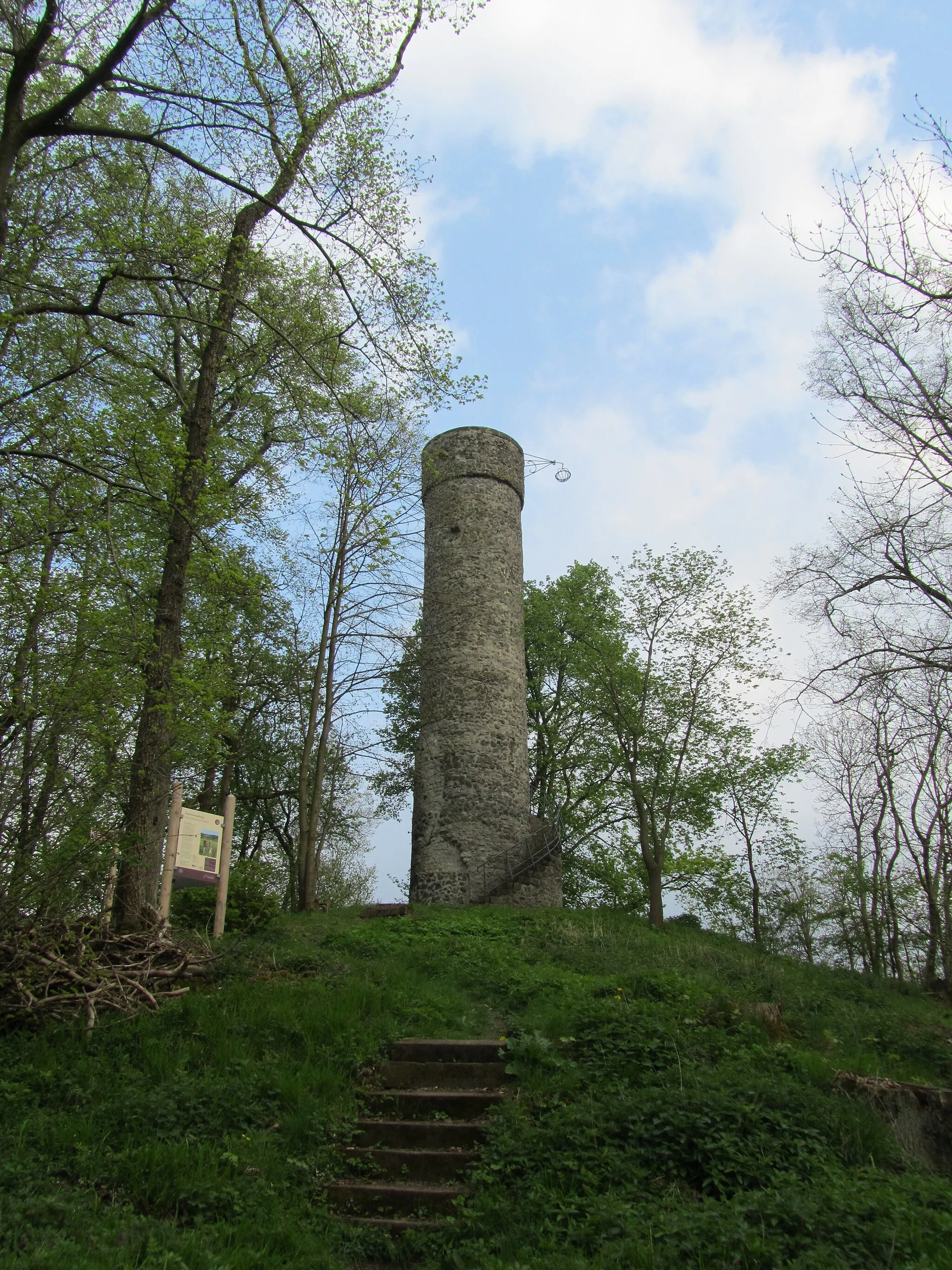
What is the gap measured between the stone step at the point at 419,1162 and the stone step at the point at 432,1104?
0.47 m

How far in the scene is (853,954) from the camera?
63.9 feet

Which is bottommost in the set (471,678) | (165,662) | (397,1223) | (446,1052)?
(397,1223)

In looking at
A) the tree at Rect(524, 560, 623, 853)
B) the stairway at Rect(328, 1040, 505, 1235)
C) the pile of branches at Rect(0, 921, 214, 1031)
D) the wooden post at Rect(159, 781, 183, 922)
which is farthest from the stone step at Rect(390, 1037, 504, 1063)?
the tree at Rect(524, 560, 623, 853)

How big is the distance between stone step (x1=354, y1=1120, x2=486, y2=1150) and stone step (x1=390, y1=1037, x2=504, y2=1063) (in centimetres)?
A: 84

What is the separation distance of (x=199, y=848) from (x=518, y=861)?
9140 mm

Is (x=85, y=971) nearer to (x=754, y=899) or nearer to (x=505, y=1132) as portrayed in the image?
(x=505, y=1132)

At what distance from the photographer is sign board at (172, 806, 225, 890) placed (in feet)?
26.8

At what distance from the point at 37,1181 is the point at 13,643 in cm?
334

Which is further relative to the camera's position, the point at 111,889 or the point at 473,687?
the point at 473,687

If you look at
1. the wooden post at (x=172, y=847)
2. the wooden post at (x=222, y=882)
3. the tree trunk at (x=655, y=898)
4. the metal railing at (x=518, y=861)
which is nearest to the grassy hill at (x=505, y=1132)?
the wooden post at (x=222, y=882)

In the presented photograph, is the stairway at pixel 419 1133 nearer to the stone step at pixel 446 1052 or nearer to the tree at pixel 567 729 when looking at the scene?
the stone step at pixel 446 1052

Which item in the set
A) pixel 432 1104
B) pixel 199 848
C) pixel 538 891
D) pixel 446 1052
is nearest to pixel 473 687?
pixel 538 891

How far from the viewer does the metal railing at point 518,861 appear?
15.9 meters

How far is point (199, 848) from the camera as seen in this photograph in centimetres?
838
